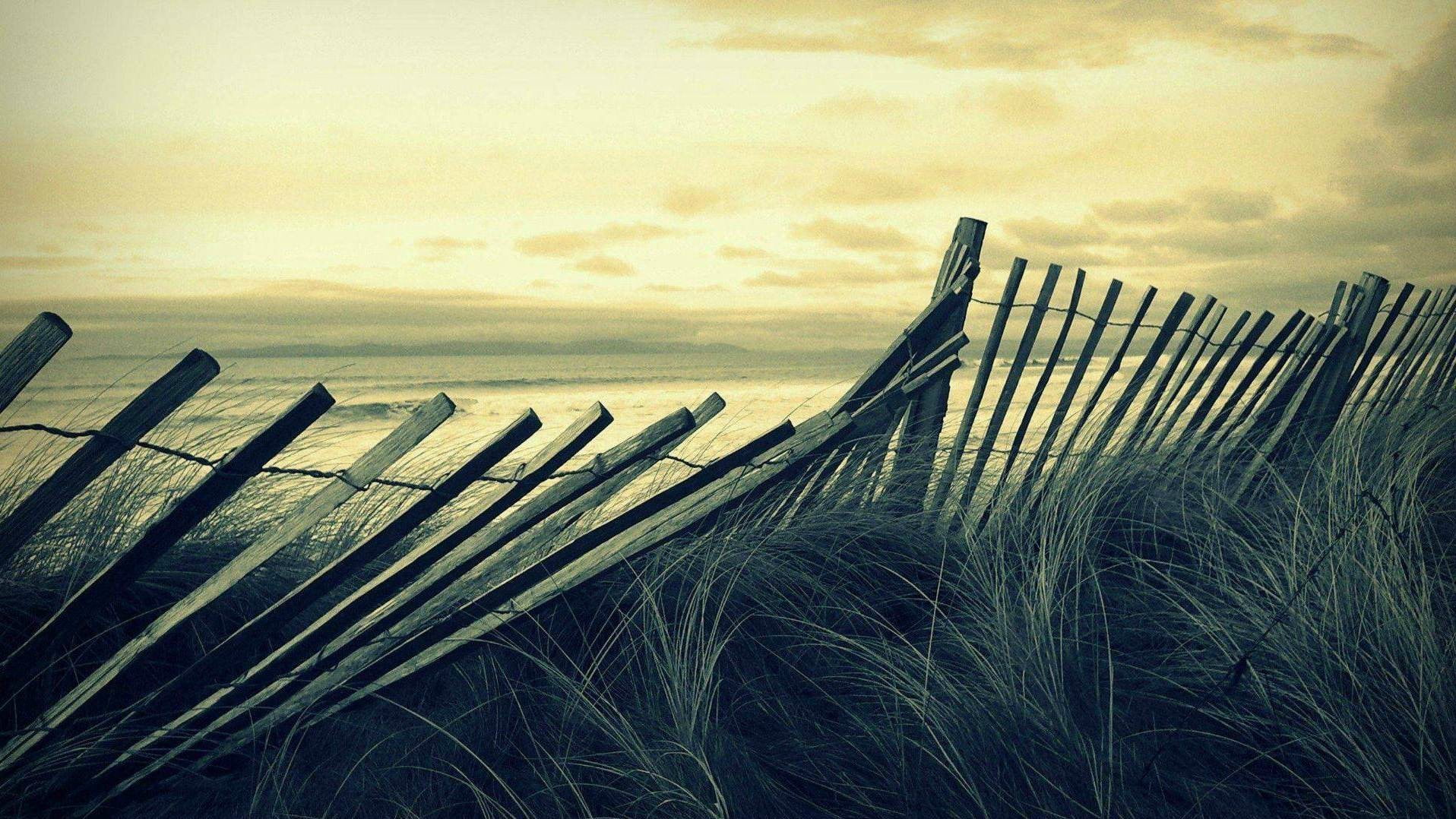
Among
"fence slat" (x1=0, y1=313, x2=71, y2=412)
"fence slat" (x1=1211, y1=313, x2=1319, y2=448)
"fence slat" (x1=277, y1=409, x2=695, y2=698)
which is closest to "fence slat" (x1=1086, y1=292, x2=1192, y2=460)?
"fence slat" (x1=1211, y1=313, x2=1319, y2=448)

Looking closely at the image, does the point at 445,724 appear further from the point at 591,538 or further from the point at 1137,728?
the point at 1137,728

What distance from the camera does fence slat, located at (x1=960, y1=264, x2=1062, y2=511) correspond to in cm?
318

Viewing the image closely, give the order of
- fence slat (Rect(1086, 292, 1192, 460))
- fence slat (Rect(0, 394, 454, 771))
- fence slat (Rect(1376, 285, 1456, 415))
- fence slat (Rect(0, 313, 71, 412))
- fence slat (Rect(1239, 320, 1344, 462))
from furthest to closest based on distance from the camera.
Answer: fence slat (Rect(1376, 285, 1456, 415)) < fence slat (Rect(1239, 320, 1344, 462)) < fence slat (Rect(1086, 292, 1192, 460)) < fence slat (Rect(0, 394, 454, 771)) < fence slat (Rect(0, 313, 71, 412))

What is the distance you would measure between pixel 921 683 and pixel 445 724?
45.9 inches

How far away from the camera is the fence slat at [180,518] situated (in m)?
1.75

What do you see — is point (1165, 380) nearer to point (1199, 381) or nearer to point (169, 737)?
point (1199, 381)

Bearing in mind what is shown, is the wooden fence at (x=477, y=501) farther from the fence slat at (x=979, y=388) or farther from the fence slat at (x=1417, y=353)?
the fence slat at (x=1417, y=353)

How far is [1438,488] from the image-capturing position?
13.6 ft

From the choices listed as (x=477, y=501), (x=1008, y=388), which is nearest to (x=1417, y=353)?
(x=1008, y=388)

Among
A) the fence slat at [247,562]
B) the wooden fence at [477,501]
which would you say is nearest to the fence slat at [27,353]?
the wooden fence at [477,501]

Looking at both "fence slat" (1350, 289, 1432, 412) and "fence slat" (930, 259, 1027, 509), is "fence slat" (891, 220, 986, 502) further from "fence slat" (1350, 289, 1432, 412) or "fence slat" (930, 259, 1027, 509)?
"fence slat" (1350, 289, 1432, 412)

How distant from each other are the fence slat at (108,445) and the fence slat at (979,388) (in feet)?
7.35

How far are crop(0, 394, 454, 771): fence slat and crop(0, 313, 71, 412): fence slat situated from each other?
535 mm

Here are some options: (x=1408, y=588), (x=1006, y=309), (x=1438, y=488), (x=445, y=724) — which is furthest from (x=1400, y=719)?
(x=1438, y=488)
